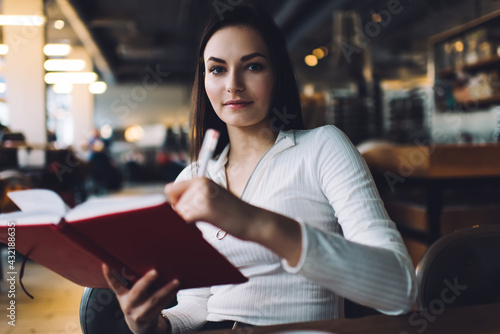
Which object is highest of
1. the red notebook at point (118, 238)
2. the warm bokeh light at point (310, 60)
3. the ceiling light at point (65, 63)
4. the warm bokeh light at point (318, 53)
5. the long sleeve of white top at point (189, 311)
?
the warm bokeh light at point (318, 53)

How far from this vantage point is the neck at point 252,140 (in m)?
1.20

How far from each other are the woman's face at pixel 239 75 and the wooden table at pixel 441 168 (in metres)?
1.68

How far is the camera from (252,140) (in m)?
1.21

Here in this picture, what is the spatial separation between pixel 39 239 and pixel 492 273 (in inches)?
38.9

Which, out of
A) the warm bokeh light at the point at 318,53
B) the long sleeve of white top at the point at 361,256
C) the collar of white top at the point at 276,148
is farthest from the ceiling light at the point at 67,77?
the long sleeve of white top at the point at 361,256

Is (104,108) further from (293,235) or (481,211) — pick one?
(293,235)

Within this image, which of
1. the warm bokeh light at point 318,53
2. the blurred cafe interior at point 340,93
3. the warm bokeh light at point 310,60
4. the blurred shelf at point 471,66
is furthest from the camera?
the warm bokeh light at point 310,60

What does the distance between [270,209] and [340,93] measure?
7965mm

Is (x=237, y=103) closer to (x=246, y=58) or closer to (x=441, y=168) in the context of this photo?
(x=246, y=58)

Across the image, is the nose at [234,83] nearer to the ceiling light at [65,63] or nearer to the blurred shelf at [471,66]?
the blurred shelf at [471,66]

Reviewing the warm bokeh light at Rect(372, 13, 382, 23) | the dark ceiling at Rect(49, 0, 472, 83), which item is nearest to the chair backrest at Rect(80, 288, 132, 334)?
the dark ceiling at Rect(49, 0, 472, 83)

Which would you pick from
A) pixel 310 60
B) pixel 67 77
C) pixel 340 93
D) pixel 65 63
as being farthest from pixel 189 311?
pixel 310 60

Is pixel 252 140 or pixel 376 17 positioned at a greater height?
pixel 376 17

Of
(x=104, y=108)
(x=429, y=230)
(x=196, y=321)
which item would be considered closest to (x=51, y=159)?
(x=429, y=230)
